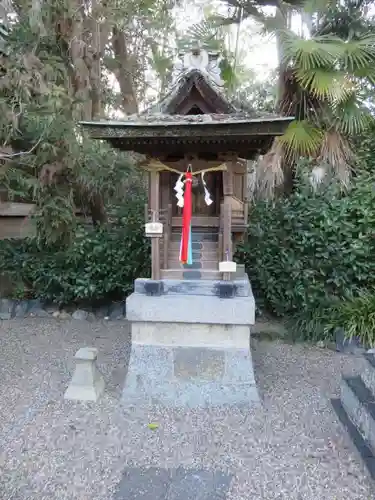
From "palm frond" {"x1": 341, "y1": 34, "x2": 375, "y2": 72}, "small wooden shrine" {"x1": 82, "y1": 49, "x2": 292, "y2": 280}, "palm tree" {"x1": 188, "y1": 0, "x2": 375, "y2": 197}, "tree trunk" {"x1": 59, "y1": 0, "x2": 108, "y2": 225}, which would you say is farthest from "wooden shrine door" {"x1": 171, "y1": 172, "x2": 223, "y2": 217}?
"tree trunk" {"x1": 59, "y1": 0, "x2": 108, "y2": 225}

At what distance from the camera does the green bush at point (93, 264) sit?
7.23m

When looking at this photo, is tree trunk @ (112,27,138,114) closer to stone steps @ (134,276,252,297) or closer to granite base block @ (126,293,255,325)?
stone steps @ (134,276,252,297)

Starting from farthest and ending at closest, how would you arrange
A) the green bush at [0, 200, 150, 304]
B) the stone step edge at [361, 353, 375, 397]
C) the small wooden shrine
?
1. the green bush at [0, 200, 150, 304]
2. the small wooden shrine
3. the stone step edge at [361, 353, 375, 397]

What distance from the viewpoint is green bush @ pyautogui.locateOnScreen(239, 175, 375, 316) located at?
6.11m

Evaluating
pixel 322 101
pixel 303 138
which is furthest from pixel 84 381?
pixel 322 101

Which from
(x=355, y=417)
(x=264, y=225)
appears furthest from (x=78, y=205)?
(x=355, y=417)

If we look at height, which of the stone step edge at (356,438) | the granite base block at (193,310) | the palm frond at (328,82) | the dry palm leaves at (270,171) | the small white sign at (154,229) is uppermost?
the palm frond at (328,82)

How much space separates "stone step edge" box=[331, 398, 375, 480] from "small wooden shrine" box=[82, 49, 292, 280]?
5.29 ft

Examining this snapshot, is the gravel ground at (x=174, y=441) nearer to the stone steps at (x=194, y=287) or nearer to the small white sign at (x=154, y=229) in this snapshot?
the stone steps at (x=194, y=287)

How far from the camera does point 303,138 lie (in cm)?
620

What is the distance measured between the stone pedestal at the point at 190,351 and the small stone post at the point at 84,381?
33 centimetres

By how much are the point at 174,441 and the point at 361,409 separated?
1570 mm

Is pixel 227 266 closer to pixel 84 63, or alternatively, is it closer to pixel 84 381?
pixel 84 381

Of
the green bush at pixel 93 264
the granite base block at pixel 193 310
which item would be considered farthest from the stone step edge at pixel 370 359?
the green bush at pixel 93 264
